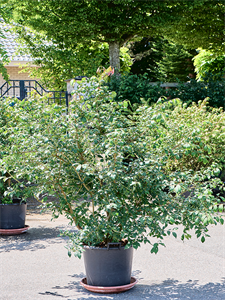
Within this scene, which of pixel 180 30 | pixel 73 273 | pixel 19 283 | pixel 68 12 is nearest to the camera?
pixel 19 283

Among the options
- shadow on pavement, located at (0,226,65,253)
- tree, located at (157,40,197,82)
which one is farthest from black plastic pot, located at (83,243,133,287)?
tree, located at (157,40,197,82)

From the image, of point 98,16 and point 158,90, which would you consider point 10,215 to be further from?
point 98,16

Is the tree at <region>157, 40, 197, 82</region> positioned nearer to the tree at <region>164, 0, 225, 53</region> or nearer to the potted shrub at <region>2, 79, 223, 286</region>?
the tree at <region>164, 0, 225, 53</region>

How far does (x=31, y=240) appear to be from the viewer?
6.19 m

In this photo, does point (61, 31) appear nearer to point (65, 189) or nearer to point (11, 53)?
point (11, 53)

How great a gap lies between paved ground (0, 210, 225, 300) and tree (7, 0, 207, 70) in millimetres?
8495

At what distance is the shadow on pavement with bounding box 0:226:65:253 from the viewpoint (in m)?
5.77

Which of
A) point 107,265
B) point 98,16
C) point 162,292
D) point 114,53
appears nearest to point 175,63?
point 114,53

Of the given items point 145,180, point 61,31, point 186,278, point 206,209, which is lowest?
point 186,278

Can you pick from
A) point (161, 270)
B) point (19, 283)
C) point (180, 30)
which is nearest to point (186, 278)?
point (161, 270)

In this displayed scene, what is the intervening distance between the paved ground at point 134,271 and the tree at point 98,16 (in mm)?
8495

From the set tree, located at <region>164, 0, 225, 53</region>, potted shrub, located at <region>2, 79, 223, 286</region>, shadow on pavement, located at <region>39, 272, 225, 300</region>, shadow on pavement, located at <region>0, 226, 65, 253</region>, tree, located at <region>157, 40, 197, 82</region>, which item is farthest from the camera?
tree, located at <region>157, 40, 197, 82</region>

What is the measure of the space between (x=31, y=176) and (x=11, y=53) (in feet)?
48.7

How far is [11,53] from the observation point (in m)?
17.4
